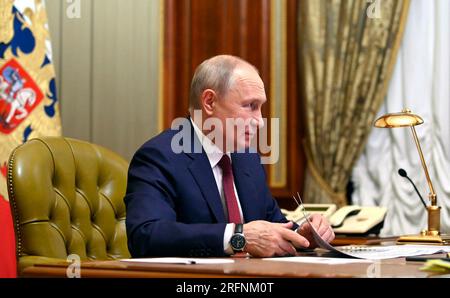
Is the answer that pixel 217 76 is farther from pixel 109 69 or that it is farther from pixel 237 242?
pixel 109 69

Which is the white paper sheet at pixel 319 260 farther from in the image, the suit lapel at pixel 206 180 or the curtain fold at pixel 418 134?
the curtain fold at pixel 418 134

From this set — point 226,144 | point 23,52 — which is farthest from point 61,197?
point 23,52

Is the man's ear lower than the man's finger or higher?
higher

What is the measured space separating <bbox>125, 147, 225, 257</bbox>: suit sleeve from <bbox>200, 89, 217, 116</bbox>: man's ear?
0.26 metres

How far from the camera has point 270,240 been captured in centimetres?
203

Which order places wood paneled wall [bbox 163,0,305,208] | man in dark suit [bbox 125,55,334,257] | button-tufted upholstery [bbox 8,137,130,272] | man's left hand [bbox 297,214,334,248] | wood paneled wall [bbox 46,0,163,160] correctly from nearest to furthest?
man in dark suit [bbox 125,55,334,257] → man's left hand [bbox 297,214,334,248] → button-tufted upholstery [bbox 8,137,130,272] → wood paneled wall [bbox 46,0,163,160] → wood paneled wall [bbox 163,0,305,208]

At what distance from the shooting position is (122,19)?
14.7 ft

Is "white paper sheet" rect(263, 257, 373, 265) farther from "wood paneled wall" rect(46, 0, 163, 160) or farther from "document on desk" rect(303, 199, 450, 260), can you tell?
"wood paneled wall" rect(46, 0, 163, 160)

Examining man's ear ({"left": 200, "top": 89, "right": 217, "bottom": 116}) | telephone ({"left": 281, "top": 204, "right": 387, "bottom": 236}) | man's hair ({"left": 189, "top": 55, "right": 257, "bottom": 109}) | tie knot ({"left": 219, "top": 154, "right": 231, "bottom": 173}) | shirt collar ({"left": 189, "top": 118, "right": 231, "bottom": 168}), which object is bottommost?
telephone ({"left": 281, "top": 204, "right": 387, "bottom": 236})

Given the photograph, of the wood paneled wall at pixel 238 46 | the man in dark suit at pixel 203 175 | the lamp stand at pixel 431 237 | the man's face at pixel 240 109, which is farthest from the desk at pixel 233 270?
the wood paneled wall at pixel 238 46

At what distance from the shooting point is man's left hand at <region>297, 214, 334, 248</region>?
2.34 metres

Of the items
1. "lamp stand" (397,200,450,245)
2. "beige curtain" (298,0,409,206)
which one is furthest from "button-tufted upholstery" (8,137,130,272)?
"beige curtain" (298,0,409,206)

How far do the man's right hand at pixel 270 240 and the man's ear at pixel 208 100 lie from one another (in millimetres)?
655

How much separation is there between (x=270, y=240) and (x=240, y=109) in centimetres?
67
